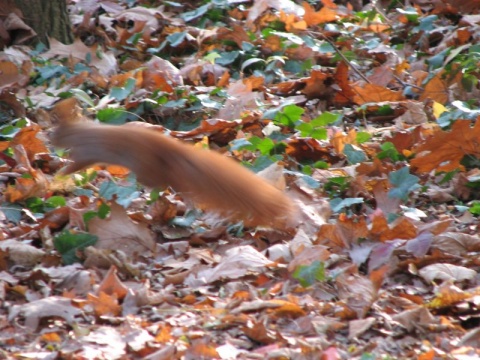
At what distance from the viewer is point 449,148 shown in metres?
2.89

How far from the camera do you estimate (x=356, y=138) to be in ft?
10.7

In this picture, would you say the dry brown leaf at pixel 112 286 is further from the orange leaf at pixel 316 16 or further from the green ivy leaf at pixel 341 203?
the orange leaf at pixel 316 16

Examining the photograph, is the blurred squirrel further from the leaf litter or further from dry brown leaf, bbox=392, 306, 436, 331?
dry brown leaf, bbox=392, 306, 436, 331

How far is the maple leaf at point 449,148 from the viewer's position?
9.25ft

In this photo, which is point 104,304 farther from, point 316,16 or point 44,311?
point 316,16

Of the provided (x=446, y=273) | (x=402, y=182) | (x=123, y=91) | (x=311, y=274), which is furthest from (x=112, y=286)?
(x=123, y=91)

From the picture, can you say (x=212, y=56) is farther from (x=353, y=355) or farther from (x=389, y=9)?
(x=353, y=355)

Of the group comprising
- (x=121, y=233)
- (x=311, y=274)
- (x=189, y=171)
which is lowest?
(x=121, y=233)

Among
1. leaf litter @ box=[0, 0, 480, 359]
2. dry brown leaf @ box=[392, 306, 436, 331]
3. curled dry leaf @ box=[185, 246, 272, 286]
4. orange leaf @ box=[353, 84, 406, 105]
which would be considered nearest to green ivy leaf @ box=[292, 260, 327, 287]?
leaf litter @ box=[0, 0, 480, 359]

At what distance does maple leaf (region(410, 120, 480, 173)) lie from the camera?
2818mm

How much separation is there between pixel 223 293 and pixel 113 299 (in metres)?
0.32

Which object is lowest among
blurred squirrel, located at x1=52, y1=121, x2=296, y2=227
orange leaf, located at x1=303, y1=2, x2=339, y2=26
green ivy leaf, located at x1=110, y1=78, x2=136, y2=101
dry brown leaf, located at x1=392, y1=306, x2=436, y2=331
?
green ivy leaf, located at x1=110, y1=78, x2=136, y2=101

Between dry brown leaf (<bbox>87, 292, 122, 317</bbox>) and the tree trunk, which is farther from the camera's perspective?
the tree trunk

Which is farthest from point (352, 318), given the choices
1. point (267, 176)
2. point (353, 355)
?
point (267, 176)
